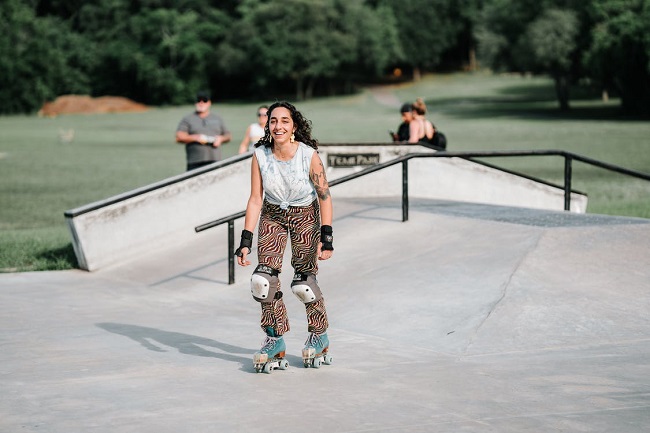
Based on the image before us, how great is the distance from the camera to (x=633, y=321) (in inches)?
307

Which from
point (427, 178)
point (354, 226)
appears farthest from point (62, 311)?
point (427, 178)

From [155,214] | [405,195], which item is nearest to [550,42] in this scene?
[155,214]

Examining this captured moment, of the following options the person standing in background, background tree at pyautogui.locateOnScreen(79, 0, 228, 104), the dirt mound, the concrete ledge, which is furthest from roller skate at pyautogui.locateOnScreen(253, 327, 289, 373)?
background tree at pyautogui.locateOnScreen(79, 0, 228, 104)

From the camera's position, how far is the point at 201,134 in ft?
44.3

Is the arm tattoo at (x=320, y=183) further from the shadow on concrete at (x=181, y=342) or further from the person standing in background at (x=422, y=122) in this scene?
the person standing in background at (x=422, y=122)

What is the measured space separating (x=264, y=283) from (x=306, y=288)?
28cm

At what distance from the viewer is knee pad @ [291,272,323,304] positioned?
6.60m

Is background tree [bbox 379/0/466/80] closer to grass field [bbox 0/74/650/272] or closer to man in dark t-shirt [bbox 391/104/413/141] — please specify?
grass field [bbox 0/74/650/272]

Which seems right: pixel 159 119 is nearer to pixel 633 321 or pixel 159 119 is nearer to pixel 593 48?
pixel 593 48

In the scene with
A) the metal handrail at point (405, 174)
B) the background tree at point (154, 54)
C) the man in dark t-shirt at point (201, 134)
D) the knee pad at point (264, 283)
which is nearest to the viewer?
the knee pad at point (264, 283)

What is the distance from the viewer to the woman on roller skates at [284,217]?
21.7 feet

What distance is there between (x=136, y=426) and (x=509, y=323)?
3422 mm

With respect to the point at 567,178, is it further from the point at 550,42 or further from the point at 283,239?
the point at 550,42

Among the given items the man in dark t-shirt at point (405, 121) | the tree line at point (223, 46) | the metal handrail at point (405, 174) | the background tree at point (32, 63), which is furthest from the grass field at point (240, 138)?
the background tree at point (32, 63)
